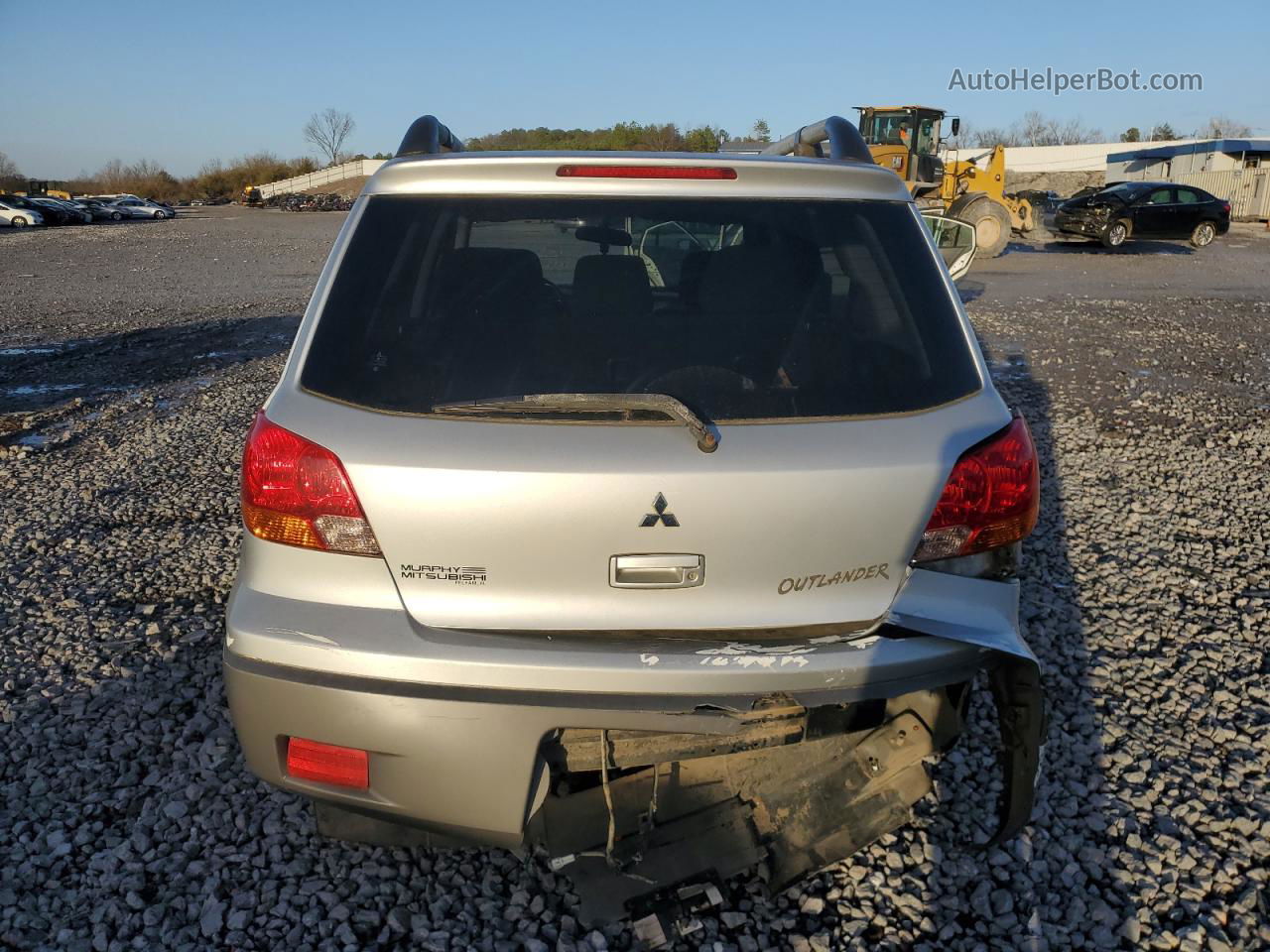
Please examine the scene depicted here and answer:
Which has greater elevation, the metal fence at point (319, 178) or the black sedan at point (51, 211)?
the metal fence at point (319, 178)

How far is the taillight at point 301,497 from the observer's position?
2.07m

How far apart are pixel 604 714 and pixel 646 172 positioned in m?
1.31

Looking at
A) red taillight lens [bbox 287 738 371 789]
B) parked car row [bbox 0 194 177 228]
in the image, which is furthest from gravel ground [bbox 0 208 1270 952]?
parked car row [bbox 0 194 177 228]

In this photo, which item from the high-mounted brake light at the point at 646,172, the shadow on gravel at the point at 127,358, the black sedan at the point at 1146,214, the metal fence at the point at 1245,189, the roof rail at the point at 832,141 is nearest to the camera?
the high-mounted brake light at the point at 646,172

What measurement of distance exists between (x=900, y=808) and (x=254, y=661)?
1.70 m

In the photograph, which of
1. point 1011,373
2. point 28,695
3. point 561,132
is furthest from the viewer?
point 561,132

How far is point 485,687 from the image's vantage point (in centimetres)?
200

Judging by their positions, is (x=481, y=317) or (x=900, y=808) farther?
(x=900, y=808)

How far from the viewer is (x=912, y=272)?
247 centimetres

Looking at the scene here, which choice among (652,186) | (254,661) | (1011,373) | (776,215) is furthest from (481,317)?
(1011,373)

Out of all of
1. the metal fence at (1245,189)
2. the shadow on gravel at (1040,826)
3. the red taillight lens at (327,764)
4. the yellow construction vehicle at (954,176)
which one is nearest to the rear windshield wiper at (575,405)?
the red taillight lens at (327,764)

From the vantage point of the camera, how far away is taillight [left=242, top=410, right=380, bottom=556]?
2.07 m

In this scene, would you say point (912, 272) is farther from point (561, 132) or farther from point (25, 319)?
point (561, 132)

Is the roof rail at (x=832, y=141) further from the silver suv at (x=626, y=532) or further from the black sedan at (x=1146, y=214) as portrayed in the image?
the black sedan at (x=1146, y=214)
